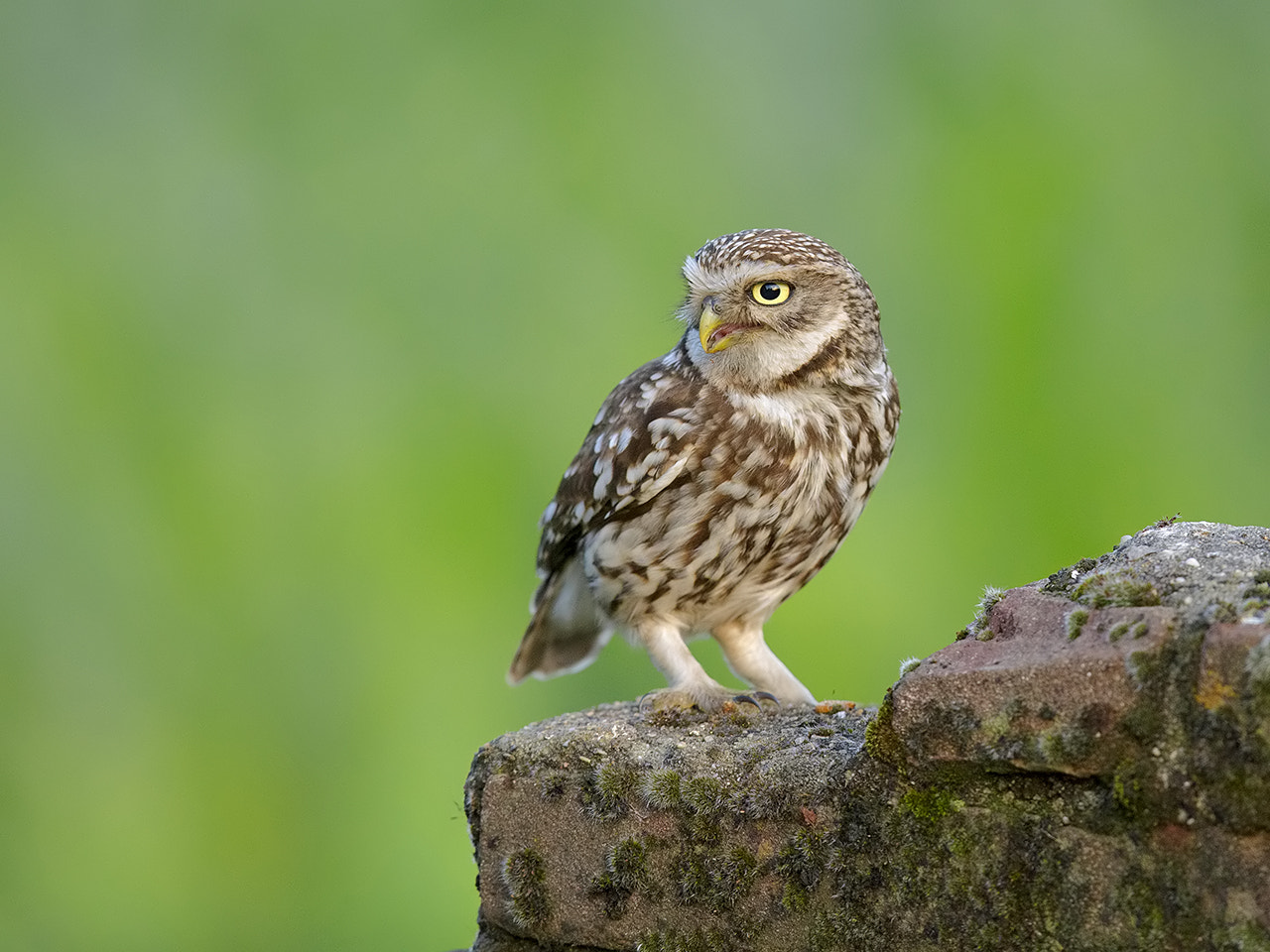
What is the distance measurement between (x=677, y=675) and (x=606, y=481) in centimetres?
46

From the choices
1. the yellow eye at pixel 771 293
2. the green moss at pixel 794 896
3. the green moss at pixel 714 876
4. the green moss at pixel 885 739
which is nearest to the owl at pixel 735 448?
the yellow eye at pixel 771 293

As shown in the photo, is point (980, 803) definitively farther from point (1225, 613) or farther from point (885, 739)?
point (1225, 613)

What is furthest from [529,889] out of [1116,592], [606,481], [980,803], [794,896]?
[1116,592]

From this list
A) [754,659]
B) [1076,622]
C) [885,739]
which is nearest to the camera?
[1076,622]

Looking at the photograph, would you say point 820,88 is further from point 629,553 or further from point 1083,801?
point 1083,801

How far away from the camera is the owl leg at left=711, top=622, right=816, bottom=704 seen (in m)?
Answer: 3.25

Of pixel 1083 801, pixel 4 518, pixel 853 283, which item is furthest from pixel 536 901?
pixel 4 518

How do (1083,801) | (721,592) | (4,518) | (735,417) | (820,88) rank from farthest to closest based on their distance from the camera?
(820,88) → (4,518) → (721,592) → (735,417) → (1083,801)

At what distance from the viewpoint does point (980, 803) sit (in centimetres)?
180

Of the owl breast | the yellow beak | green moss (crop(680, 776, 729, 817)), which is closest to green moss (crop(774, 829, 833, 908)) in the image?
green moss (crop(680, 776, 729, 817))

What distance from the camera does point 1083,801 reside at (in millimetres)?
1708

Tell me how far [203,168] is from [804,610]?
2360mm

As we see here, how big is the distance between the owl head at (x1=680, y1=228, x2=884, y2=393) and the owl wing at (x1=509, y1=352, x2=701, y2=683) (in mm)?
116

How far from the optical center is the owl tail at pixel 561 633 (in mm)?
3342
